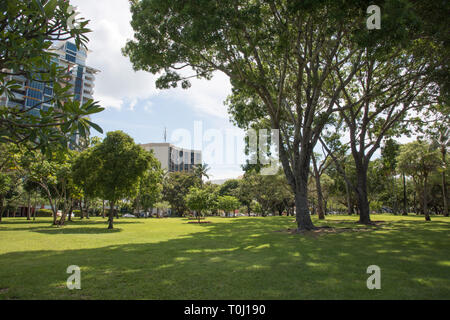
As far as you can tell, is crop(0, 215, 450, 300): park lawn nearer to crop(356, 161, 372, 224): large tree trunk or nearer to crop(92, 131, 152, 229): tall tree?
crop(356, 161, 372, 224): large tree trunk

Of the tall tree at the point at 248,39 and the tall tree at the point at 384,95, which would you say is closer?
the tall tree at the point at 248,39

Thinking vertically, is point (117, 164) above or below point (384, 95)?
below

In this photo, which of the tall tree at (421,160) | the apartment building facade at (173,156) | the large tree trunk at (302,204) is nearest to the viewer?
the large tree trunk at (302,204)


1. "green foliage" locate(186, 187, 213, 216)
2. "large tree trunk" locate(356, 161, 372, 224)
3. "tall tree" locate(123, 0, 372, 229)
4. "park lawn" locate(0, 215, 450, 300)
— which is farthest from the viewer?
"green foliage" locate(186, 187, 213, 216)

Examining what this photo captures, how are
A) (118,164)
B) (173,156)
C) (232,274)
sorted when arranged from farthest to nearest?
(173,156)
(118,164)
(232,274)

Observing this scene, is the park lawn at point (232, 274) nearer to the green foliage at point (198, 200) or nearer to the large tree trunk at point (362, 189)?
the large tree trunk at point (362, 189)

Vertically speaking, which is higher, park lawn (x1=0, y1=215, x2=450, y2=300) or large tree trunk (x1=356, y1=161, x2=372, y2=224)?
large tree trunk (x1=356, y1=161, x2=372, y2=224)

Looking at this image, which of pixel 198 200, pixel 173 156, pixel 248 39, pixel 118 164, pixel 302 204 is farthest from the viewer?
pixel 173 156

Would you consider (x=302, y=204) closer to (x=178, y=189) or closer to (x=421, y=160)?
(x=421, y=160)

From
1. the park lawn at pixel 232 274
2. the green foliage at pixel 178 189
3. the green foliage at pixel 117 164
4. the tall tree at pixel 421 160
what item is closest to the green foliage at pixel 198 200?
the green foliage at pixel 117 164

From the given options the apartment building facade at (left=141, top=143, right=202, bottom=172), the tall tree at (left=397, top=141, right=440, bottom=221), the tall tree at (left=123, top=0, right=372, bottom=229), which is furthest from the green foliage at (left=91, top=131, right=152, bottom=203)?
the apartment building facade at (left=141, top=143, right=202, bottom=172)

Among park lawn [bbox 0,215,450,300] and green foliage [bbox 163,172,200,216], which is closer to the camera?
park lawn [bbox 0,215,450,300]

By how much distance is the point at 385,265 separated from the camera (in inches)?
287

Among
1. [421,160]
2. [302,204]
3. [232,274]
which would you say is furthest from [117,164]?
[421,160]
